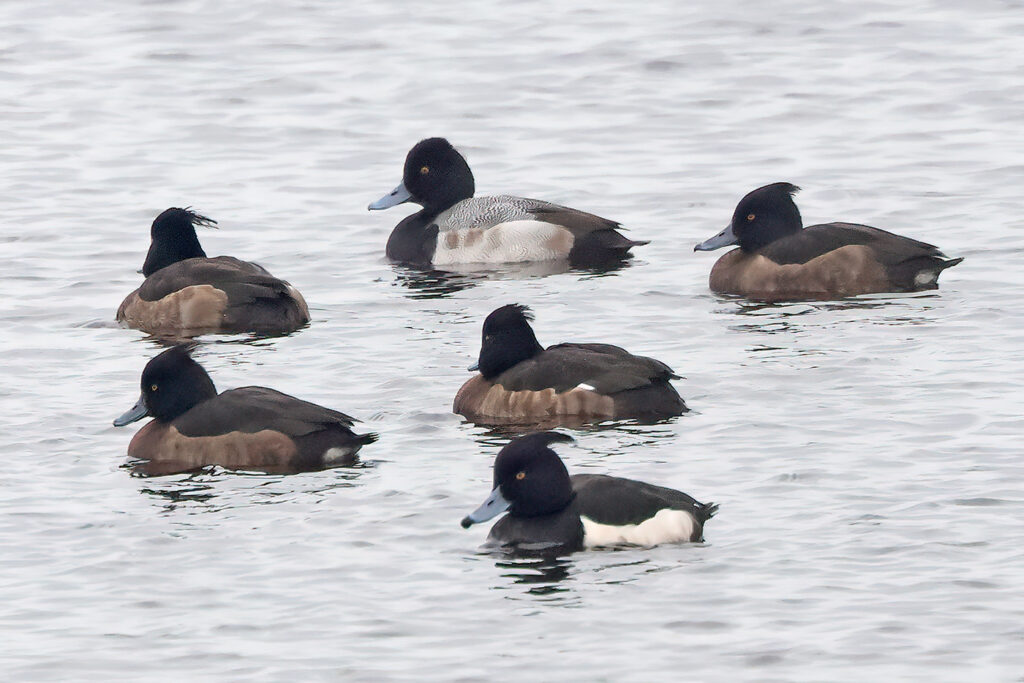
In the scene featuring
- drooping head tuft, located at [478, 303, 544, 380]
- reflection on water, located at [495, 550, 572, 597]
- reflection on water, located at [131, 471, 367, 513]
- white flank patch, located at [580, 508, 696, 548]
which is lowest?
reflection on water, located at [495, 550, 572, 597]

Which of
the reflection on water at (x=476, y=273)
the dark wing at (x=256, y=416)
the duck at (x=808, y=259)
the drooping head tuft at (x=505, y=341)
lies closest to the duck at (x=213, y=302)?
the reflection on water at (x=476, y=273)

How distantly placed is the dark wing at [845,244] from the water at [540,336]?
1.33 feet

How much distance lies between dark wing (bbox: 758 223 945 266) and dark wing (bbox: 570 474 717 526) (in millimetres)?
6596

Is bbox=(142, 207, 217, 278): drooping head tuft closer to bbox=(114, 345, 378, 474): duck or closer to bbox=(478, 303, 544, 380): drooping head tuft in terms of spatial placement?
bbox=(478, 303, 544, 380): drooping head tuft

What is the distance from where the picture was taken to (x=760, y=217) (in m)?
18.3

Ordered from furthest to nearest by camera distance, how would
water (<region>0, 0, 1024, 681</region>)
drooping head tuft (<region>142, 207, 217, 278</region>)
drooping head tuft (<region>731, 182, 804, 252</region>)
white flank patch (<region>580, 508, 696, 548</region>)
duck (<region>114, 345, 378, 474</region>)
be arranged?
drooping head tuft (<region>731, 182, 804, 252</region>), drooping head tuft (<region>142, 207, 217, 278</region>), duck (<region>114, 345, 378, 474</region>), white flank patch (<region>580, 508, 696, 548</region>), water (<region>0, 0, 1024, 681</region>)

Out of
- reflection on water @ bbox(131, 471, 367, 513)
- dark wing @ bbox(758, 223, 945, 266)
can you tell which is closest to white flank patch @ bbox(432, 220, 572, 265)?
dark wing @ bbox(758, 223, 945, 266)

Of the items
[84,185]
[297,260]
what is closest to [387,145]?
[84,185]

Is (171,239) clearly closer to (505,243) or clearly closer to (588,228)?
(505,243)

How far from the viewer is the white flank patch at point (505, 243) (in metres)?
19.9

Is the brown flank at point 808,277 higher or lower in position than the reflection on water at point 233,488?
higher

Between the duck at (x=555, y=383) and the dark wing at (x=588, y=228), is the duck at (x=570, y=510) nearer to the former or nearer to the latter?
the duck at (x=555, y=383)

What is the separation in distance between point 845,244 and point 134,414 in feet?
21.7

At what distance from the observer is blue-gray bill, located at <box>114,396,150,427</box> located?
13562mm
